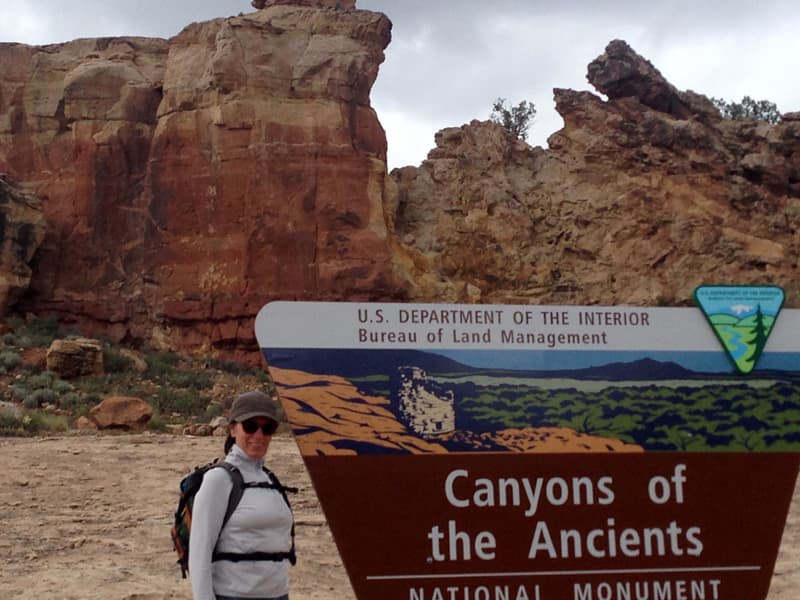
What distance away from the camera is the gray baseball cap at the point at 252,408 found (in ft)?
14.0

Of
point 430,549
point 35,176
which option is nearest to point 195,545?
point 430,549

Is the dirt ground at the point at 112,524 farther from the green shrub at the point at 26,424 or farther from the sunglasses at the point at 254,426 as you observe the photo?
the sunglasses at the point at 254,426

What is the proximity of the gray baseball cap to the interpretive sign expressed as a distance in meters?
0.29

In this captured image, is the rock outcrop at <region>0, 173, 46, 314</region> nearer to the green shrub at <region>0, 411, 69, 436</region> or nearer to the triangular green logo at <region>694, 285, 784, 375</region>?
the green shrub at <region>0, 411, 69, 436</region>

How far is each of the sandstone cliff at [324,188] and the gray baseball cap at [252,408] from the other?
77.7 feet

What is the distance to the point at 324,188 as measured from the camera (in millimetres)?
28844

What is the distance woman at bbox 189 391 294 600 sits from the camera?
4.04 metres

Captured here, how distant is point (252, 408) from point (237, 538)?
1.69 ft

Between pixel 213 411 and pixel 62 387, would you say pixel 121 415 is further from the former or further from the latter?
pixel 62 387

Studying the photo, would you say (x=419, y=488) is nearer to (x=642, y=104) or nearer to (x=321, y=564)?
(x=321, y=564)

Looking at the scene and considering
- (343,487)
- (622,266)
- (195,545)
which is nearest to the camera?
(195,545)

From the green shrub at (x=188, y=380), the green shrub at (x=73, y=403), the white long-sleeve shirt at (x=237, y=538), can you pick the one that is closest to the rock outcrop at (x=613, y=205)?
the green shrub at (x=188, y=380)

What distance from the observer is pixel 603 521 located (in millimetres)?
4848

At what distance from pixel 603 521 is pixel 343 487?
120 cm
